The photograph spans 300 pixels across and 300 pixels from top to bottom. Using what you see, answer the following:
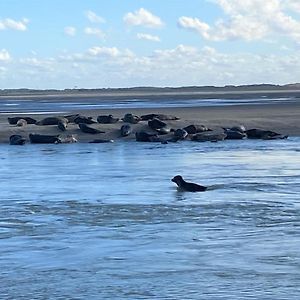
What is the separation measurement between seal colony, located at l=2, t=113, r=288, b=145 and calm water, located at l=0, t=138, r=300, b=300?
7726 millimetres

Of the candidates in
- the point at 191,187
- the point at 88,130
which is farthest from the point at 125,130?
the point at 191,187

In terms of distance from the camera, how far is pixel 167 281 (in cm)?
870

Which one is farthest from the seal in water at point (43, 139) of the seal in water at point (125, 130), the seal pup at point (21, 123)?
the seal pup at point (21, 123)

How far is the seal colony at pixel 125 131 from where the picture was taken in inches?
1125

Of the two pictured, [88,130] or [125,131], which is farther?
[88,130]

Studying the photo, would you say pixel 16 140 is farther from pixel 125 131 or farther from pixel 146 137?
pixel 146 137

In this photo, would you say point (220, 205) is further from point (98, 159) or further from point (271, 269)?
point (98, 159)

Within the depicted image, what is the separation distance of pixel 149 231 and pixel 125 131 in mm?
18511

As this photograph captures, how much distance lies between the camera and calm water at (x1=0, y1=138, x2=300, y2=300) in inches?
337

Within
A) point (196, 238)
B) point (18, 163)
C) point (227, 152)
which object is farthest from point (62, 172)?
point (196, 238)

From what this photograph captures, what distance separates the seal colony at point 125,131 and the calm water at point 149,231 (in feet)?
25.3

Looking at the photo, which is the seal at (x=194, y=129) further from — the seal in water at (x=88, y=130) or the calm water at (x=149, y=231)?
the calm water at (x=149, y=231)

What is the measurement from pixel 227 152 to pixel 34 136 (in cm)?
732

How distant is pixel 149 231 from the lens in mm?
11383
